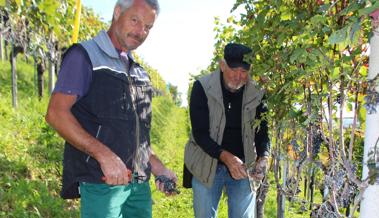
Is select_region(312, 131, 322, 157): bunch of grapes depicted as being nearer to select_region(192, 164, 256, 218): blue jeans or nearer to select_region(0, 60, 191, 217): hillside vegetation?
select_region(192, 164, 256, 218): blue jeans

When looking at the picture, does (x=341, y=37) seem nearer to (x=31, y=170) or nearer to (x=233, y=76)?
(x=233, y=76)

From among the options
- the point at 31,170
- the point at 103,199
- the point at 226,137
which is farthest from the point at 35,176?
the point at 103,199

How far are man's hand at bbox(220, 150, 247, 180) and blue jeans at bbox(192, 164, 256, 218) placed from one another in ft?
0.72

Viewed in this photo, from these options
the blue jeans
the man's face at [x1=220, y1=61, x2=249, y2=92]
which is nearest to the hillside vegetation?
the blue jeans

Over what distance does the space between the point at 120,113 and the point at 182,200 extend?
5216 millimetres

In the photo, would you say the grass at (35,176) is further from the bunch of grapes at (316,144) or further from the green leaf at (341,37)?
the green leaf at (341,37)

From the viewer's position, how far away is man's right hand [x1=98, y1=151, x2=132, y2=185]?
175 cm

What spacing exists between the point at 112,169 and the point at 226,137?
4.51ft

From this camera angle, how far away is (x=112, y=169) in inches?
69.2

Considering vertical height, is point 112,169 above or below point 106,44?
below

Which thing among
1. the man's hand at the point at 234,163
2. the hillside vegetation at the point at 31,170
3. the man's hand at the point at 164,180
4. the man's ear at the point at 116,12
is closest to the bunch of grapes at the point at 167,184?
the man's hand at the point at 164,180

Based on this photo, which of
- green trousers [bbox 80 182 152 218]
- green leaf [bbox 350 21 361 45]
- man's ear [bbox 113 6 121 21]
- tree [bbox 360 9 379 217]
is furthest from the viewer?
man's ear [bbox 113 6 121 21]

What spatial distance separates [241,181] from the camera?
3.00 m

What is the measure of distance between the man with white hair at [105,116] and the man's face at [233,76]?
89 centimetres
